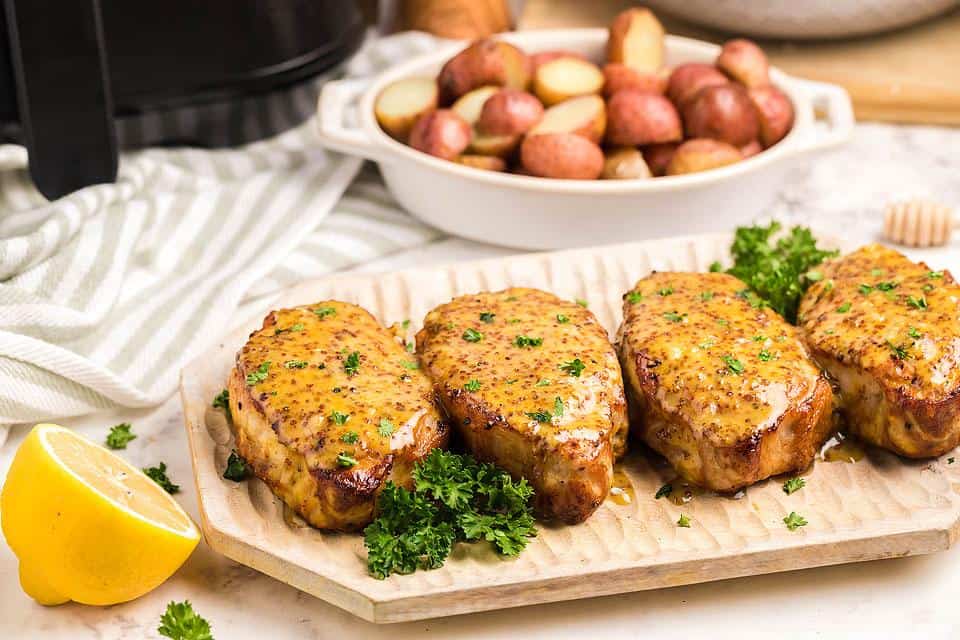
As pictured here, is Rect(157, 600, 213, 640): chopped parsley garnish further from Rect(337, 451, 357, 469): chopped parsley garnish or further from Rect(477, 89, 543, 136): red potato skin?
Rect(477, 89, 543, 136): red potato skin

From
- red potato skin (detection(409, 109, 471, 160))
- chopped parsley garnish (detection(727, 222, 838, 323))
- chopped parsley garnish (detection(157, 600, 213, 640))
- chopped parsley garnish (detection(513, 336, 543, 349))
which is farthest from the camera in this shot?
red potato skin (detection(409, 109, 471, 160))

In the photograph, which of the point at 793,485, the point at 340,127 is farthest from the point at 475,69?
the point at 793,485

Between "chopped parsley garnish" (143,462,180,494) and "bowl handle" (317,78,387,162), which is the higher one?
"bowl handle" (317,78,387,162)

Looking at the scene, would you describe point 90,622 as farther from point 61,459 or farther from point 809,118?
point 809,118

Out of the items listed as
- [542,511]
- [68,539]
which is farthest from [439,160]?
[68,539]

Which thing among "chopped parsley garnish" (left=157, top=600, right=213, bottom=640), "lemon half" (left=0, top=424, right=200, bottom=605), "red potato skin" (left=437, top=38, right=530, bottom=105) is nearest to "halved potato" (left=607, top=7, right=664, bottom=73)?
"red potato skin" (left=437, top=38, right=530, bottom=105)

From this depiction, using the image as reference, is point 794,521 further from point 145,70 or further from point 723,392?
point 145,70
